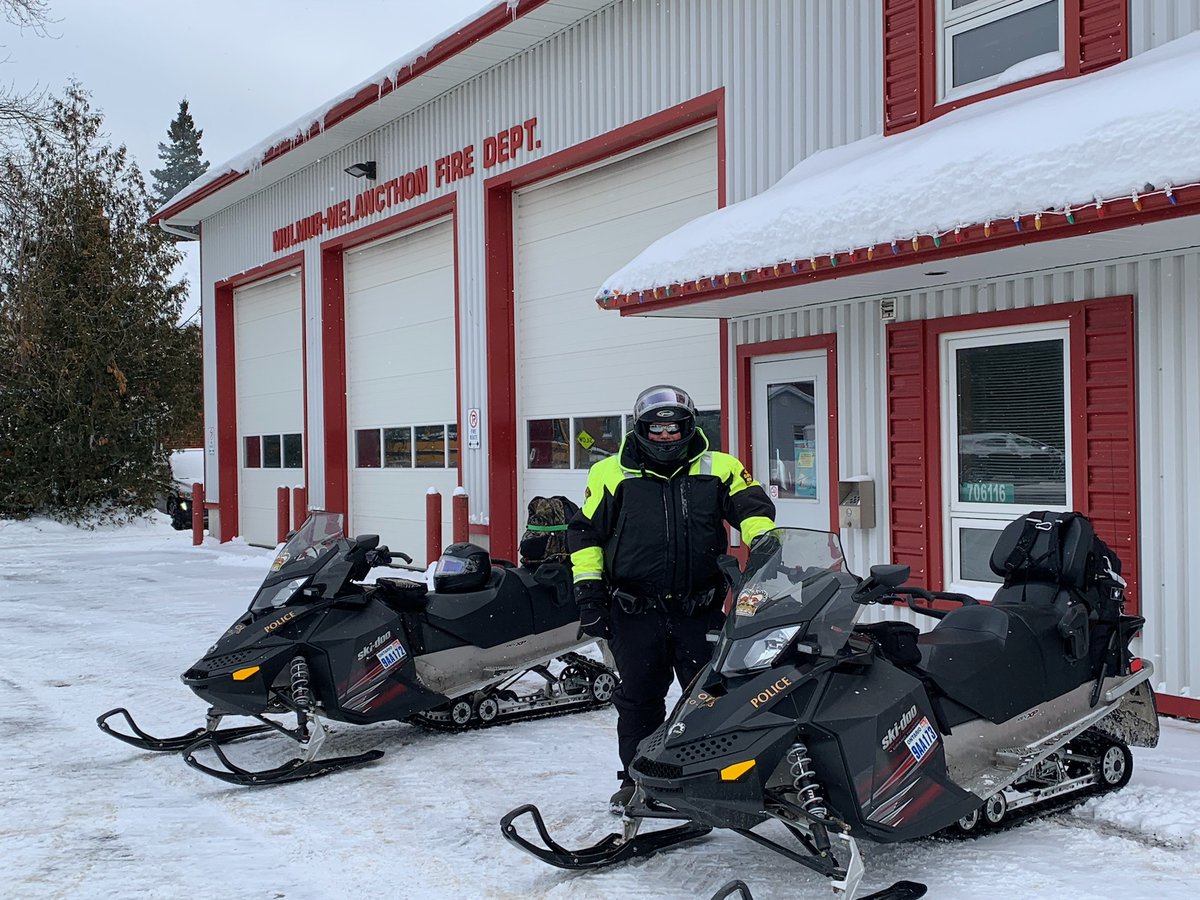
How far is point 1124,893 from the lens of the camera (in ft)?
12.5

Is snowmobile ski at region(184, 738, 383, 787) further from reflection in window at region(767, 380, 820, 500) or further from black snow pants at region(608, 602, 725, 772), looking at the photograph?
reflection in window at region(767, 380, 820, 500)

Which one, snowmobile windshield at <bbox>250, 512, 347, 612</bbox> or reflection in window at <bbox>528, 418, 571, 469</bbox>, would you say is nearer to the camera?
snowmobile windshield at <bbox>250, 512, 347, 612</bbox>

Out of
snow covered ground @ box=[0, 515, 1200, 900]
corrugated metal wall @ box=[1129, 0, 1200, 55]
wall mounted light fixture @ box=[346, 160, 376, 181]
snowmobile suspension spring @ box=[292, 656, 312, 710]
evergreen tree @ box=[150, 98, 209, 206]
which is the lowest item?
snow covered ground @ box=[0, 515, 1200, 900]

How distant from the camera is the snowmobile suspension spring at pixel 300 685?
544 centimetres

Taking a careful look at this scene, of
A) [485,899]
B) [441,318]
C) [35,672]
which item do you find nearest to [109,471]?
[441,318]

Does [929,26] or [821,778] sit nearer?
[821,778]

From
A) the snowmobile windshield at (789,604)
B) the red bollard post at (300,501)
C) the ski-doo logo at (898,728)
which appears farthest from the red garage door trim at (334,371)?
the ski-doo logo at (898,728)

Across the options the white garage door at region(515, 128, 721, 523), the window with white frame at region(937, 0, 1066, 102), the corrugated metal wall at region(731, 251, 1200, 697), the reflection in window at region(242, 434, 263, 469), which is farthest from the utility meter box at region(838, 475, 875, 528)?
the reflection in window at region(242, 434, 263, 469)

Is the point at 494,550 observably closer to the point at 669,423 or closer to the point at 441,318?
the point at 441,318

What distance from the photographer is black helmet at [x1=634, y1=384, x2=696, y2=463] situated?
461 centimetres

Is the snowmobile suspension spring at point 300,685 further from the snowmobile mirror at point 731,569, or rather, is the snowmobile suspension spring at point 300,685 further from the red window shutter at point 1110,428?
the red window shutter at point 1110,428

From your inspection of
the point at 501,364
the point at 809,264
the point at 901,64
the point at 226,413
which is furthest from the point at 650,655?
the point at 226,413

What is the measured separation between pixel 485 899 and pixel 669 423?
6.29ft

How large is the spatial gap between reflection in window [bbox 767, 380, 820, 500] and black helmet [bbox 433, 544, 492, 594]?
10.5 ft
